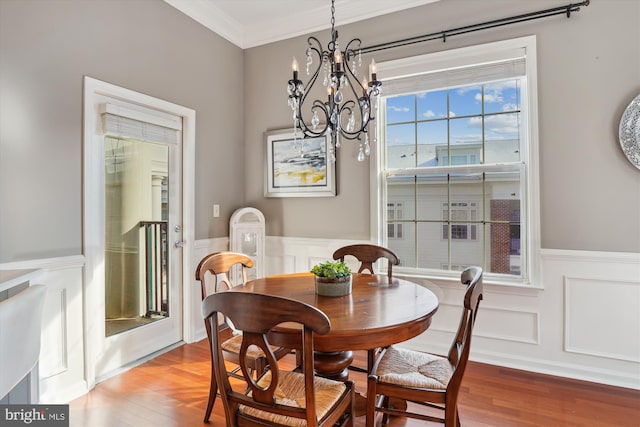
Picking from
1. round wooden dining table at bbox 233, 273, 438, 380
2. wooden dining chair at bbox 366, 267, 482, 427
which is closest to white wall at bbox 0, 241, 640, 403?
round wooden dining table at bbox 233, 273, 438, 380

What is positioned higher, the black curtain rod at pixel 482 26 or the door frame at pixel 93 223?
the black curtain rod at pixel 482 26

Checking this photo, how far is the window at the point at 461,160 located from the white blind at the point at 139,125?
1.88m

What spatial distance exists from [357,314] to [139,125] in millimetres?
2323

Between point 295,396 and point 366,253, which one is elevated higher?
point 366,253

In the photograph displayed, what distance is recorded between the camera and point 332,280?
189cm

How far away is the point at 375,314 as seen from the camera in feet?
5.29

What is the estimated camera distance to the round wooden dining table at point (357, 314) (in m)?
1.43

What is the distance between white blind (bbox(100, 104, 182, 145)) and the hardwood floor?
180 cm

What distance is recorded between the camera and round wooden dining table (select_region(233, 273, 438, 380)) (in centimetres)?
143

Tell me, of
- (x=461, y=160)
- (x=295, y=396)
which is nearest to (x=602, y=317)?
(x=461, y=160)

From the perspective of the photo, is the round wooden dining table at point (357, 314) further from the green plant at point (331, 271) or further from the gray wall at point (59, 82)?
the gray wall at point (59, 82)

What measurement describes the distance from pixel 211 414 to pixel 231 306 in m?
1.26

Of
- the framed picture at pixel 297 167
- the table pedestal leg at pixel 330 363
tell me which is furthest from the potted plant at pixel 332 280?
the framed picture at pixel 297 167

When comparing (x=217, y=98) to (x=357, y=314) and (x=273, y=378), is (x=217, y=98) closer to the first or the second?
(x=357, y=314)
